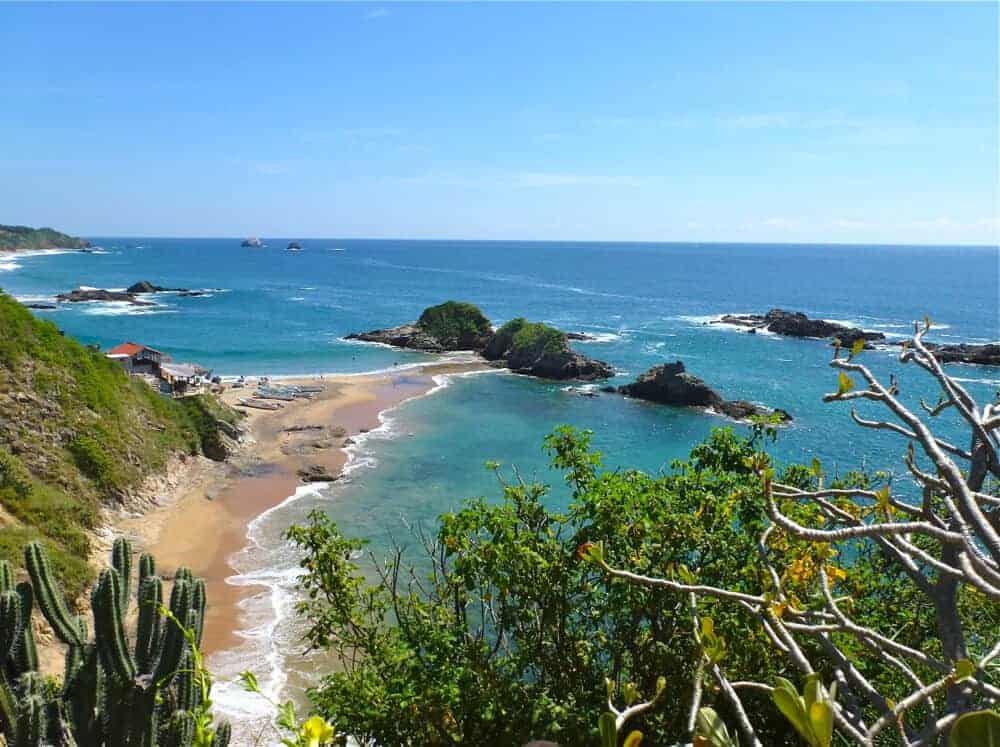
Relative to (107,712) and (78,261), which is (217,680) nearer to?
(107,712)

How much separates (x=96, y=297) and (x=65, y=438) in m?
77.4

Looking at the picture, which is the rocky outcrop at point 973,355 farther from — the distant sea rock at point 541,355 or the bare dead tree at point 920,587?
the bare dead tree at point 920,587

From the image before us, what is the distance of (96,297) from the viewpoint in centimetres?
9012

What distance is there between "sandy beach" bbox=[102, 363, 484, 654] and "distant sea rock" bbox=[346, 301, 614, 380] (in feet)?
39.5

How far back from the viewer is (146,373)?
38281 millimetres

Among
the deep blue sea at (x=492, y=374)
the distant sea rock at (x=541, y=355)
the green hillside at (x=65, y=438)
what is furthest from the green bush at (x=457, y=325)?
the green hillside at (x=65, y=438)

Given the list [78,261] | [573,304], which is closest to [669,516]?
[573,304]

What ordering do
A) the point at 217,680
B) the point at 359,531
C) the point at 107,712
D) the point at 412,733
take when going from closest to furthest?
1. the point at 412,733
2. the point at 107,712
3. the point at 217,680
4. the point at 359,531

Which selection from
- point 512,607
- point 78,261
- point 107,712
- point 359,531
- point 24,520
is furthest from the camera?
point 78,261

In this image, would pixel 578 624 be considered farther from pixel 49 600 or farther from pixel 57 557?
pixel 57 557

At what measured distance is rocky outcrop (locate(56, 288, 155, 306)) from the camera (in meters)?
86.8

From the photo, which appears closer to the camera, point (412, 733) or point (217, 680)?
point (412, 733)

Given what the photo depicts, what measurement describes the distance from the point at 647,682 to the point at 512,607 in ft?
5.25

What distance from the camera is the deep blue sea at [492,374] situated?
2859 cm
